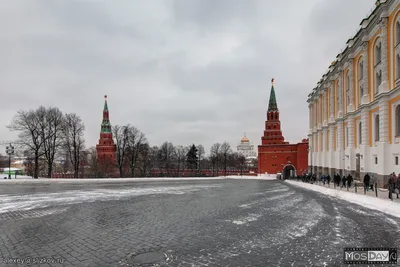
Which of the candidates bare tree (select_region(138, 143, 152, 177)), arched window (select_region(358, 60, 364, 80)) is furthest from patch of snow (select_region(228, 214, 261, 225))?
bare tree (select_region(138, 143, 152, 177))

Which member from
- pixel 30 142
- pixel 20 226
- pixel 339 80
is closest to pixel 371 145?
pixel 339 80

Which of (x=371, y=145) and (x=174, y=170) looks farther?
(x=174, y=170)

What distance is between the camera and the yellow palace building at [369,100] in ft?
71.2

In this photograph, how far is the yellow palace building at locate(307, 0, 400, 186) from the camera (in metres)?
21.7

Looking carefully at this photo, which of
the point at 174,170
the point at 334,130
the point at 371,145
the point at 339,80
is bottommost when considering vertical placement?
the point at 174,170

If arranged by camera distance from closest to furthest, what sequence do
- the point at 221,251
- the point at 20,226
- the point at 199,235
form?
the point at 221,251
the point at 199,235
the point at 20,226

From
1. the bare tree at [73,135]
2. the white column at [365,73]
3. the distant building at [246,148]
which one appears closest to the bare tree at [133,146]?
the bare tree at [73,135]

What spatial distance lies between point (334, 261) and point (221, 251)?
2302mm

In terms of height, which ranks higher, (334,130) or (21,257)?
(334,130)

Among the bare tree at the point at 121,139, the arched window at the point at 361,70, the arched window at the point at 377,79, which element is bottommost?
the bare tree at the point at 121,139

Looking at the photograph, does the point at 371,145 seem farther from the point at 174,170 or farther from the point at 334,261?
the point at 174,170

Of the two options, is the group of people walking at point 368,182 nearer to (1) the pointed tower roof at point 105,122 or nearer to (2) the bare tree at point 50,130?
(2) the bare tree at point 50,130

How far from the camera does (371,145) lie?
25734 mm

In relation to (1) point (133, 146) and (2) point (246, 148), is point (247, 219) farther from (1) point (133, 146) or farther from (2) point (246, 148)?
(2) point (246, 148)
